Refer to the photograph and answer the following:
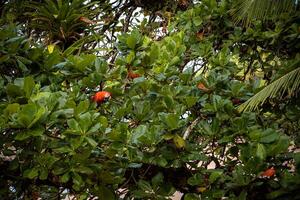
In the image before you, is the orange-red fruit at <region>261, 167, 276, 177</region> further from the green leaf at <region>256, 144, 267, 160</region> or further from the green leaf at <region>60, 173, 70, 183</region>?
the green leaf at <region>60, 173, 70, 183</region>

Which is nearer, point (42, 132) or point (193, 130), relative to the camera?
point (42, 132)

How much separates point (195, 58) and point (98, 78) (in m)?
1.16

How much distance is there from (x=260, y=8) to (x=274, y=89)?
0.90 meters

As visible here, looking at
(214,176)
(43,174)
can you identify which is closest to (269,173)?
(214,176)

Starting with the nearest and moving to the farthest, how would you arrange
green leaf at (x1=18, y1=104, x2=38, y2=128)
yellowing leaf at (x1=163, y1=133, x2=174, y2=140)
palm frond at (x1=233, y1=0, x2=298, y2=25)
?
green leaf at (x1=18, y1=104, x2=38, y2=128)
yellowing leaf at (x1=163, y1=133, x2=174, y2=140)
palm frond at (x1=233, y1=0, x2=298, y2=25)

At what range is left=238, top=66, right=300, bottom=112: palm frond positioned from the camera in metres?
1.86

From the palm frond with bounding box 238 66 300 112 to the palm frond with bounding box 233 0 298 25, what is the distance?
2.00 ft

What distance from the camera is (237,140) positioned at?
1614 millimetres

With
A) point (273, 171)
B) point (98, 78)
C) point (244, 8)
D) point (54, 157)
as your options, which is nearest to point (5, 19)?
point (98, 78)

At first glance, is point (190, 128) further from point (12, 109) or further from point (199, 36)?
point (199, 36)

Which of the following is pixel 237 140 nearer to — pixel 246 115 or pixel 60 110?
pixel 246 115

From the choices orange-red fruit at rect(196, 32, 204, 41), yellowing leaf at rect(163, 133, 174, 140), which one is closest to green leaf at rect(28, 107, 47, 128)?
yellowing leaf at rect(163, 133, 174, 140)

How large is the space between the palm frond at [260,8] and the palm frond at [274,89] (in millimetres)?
611

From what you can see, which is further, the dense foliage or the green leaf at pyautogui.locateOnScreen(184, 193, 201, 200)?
the green leaf at pyautogui.locateOnScreen(184, 193, 201, 200)
